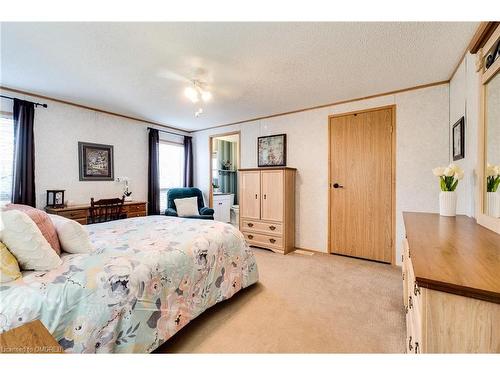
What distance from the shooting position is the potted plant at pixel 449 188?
1.90 m

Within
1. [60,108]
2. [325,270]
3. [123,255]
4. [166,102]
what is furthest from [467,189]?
[60,108]

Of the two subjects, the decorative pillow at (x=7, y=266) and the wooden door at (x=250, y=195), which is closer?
the decorative pillow at (x=7, y=266)

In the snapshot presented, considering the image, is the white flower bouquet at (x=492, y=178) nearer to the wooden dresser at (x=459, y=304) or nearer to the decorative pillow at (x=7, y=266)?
the wooden dresser at (x=459, y=304)

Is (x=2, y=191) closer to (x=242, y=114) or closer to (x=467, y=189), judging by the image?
(x=242, y=114)

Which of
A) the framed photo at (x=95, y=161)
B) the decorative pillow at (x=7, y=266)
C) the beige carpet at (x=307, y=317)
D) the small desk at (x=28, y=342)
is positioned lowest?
the beige carpet at (x=307, y=317)

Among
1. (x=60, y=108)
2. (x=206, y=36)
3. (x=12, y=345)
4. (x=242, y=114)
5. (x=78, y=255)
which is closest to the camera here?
(x=12, y=345)

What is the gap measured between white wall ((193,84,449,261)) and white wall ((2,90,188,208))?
1375mm

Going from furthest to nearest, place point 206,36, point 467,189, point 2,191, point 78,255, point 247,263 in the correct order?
point 2,191
point 247,263
point 467,189
point 206,36
point 78,255

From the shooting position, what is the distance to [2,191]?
9.25ft

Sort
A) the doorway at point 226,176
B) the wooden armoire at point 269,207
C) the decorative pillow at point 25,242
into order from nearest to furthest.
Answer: the decorative pillow at point 25,242, the wooden armoire at point 269,207, the doorway at point 226,176

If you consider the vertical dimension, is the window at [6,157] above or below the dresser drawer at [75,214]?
above

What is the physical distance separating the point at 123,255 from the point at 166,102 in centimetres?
255

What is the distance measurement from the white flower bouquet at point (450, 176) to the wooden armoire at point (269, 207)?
6.56ft

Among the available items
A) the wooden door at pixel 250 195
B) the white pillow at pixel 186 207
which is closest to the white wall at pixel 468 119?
the wooden door at pixel 250 195
